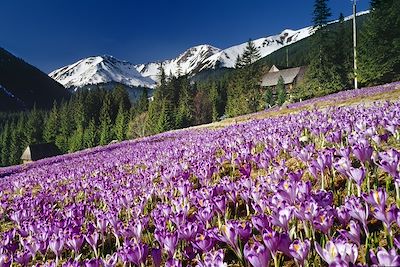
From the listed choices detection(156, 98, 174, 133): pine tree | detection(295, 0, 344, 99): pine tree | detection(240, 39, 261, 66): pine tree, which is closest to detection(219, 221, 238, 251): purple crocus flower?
detection(295, 0, 344, 99): pine tree

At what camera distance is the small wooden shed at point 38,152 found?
93.9 m

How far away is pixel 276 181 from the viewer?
4.57m

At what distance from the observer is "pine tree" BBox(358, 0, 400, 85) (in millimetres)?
44428

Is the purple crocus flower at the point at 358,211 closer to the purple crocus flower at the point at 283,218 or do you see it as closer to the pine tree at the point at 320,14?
the purple crocus flower at the point at 283,218

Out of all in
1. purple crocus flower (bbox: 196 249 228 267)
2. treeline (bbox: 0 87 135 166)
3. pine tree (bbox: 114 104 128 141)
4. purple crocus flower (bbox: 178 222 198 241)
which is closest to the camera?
purple crocus flower (bbox: 196 249 228 267)

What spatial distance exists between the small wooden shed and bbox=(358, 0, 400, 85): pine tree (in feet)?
259

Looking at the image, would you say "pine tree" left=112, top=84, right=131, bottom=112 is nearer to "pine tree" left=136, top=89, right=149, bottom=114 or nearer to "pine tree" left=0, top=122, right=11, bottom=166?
"pine tree" left=136, top=89, right=149, bottom=114

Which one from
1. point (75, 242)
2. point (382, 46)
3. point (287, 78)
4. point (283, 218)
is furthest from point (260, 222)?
point (287, 78)

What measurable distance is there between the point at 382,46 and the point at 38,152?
8270cm

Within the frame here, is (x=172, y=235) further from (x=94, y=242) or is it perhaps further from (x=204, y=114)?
(x=204, y=114)

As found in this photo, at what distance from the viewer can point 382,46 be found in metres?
44.9

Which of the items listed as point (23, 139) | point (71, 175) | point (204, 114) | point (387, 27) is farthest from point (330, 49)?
point (23, 139)

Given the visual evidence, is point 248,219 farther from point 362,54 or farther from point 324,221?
point 362,54

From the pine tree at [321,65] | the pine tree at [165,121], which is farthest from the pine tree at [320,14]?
the pine tree at [165,121]
